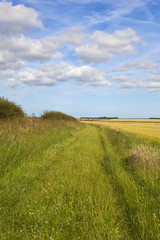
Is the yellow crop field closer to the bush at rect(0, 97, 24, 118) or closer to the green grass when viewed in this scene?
the green grass

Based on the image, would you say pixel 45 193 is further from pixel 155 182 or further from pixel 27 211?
pixel 155 182

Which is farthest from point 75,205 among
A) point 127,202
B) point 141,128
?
point 141,128

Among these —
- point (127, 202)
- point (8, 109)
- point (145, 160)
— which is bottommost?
point (127, 202)

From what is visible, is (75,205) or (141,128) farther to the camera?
(141,128)

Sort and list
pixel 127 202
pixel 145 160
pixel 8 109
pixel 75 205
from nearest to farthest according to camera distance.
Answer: pixel 75 205 → pixel 127 202 → pixel 145 160 → pixel 8 109

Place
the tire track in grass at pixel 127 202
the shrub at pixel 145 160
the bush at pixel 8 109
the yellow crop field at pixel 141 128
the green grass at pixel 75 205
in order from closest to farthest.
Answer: the green grass at pixel 75 205, the tire track in grass at pixel 127 202, the shrub at pixel 145 160, the bush at pixel 8 109, the yellow crop field at pixel 141 128

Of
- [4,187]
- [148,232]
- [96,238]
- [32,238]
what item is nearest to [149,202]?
[148,232]

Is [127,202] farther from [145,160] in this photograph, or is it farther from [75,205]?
[145,160]

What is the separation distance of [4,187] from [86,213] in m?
2.46

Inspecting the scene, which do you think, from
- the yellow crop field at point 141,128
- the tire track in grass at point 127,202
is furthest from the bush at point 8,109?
the yellow crop field at point 141,128

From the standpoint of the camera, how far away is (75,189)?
4.94 meters

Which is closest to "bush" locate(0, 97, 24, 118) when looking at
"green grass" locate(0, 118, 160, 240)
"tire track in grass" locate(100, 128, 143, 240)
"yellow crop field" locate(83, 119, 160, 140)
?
"green grass" locate(0, 118, 160, 240)

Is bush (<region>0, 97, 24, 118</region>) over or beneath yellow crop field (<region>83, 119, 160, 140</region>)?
over

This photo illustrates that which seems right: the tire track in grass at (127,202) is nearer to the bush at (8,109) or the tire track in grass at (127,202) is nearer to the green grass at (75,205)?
the green grass at (75,205)
